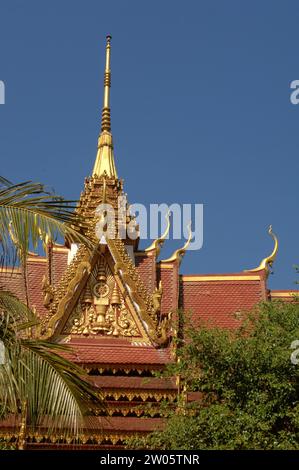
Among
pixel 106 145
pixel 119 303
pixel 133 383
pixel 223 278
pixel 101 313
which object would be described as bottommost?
pixel 133 383

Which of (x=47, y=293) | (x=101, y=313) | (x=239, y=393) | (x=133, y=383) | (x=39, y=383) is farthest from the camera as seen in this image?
(x=101, y=313)

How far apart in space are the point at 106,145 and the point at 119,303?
5546mm

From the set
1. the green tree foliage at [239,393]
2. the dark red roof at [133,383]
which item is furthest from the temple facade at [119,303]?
the green tree foliage at [239,393]

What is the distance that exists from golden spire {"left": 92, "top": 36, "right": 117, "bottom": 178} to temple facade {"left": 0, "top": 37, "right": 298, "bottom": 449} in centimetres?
4

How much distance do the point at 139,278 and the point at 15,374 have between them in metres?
13.5

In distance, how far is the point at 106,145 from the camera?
24438mm

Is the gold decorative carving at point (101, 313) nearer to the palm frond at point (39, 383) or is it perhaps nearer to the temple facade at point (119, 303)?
the temple facade at point (119, 303)

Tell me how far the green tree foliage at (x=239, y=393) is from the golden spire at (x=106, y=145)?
8373 mm

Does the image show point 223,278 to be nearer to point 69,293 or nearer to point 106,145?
point 69,293

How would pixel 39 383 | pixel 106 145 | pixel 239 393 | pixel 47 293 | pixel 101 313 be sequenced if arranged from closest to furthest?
1. pixel 39 383
2. pixel 239 393
3. pixel 47 293
4. pixel 101 313
5. pixel 106 145

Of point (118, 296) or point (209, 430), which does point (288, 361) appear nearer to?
point (209, 430)

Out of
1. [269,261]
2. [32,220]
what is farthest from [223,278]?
[32,220]

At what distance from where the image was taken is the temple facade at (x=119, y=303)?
18.4 metres
